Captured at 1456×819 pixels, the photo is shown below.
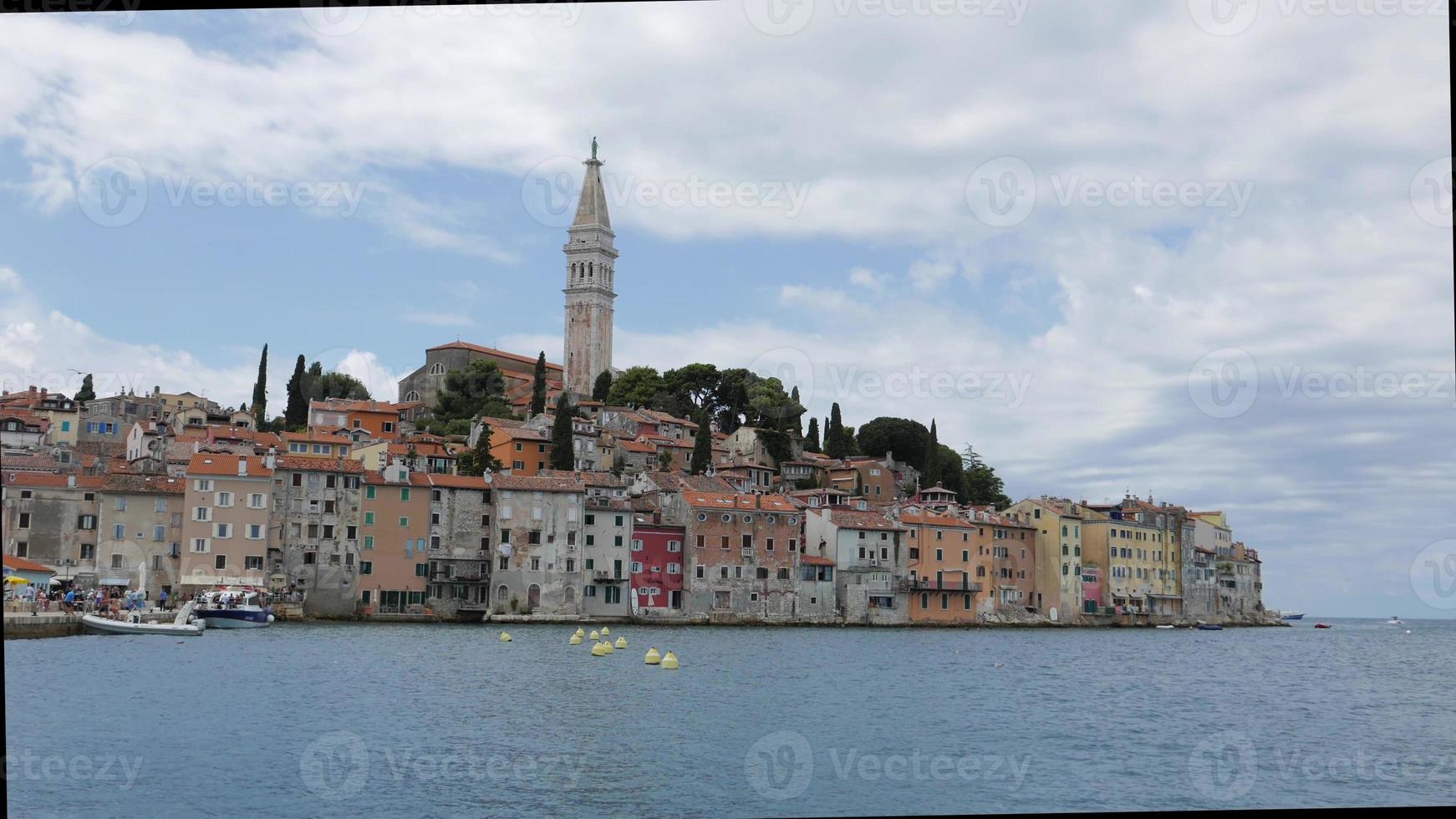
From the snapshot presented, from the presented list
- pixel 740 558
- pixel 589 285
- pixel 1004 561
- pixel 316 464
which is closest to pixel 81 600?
pixel 316 464

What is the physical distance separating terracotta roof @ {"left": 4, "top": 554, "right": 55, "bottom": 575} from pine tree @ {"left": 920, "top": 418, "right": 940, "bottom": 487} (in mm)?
41012

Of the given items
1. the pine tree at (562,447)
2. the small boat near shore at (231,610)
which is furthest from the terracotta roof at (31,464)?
the pine tree at (562,447)

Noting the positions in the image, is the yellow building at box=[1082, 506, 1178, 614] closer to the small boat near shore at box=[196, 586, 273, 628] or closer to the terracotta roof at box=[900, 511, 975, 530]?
the terracotta roof at box=[900, 511, 975, 530]

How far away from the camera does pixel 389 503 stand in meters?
43.6

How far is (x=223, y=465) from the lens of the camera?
136ft

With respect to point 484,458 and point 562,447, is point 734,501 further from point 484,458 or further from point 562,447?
point 484,458

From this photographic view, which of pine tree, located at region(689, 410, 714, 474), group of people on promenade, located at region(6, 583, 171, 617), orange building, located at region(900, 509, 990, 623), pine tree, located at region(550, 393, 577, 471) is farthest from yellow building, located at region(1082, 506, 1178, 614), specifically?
group of people on promenade, located at region(6, 583, 171, 617)

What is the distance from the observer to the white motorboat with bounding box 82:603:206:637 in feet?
111

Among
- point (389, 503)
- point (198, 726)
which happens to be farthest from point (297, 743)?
point (389, 503)

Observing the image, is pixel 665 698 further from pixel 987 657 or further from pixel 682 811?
pixel 987 657

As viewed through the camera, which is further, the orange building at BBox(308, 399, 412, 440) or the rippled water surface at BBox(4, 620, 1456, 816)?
the orange building at BBox(308, 399, 412, 440)

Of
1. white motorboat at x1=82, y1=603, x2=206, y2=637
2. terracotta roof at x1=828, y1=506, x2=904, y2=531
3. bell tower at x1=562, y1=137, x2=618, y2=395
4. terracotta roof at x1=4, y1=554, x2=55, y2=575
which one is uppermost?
bell tower at x1=562, y1=137, x2=618, y2=395

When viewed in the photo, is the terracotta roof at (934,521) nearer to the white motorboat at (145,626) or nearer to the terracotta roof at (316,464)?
the terracotta roof at (316,464)

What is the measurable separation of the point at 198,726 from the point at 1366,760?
17140 mm
